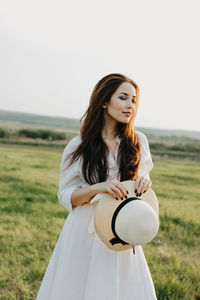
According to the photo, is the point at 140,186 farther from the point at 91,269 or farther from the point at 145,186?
the point at 91,269

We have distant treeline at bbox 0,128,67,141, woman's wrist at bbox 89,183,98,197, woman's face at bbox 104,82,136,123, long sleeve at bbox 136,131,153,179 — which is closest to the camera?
woman's wrist at bbox 89,183,98,197

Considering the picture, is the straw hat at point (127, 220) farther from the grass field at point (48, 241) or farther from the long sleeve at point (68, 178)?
the grass field at point (48, 241)

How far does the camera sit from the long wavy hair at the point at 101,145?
2.46 m

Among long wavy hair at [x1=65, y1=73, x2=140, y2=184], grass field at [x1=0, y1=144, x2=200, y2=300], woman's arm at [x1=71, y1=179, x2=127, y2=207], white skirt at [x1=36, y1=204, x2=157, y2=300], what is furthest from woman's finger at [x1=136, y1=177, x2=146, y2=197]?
grass field at [x1=0, y1=144, x2=200, y2=300]

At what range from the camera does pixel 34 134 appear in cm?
3822

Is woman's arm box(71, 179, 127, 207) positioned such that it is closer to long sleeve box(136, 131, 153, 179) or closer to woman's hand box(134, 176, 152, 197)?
woman's hand box(134, 176, 152, 197)

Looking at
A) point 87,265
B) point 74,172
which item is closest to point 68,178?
point 74,172

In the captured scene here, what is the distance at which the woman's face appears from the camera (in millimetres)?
2443

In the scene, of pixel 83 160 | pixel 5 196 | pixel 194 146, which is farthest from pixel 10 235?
pixel 194 146

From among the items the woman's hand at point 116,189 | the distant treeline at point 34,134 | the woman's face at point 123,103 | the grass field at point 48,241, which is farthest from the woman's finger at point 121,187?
the distant treeline at point 34,134

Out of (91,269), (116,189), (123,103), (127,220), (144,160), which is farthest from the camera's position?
(144,160)

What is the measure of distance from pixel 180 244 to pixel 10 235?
2879mm

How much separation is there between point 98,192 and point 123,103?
73 cm

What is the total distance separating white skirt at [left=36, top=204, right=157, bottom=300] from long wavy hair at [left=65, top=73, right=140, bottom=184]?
319 mm
